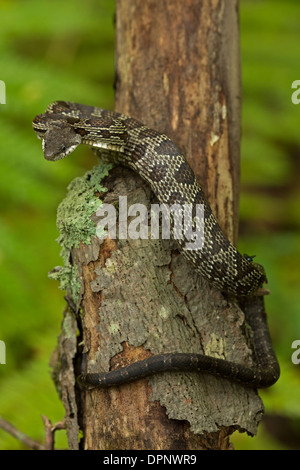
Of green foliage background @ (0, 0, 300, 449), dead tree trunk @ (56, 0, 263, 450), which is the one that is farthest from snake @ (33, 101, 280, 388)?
green foliage background @ (0, 0, 300, 449)

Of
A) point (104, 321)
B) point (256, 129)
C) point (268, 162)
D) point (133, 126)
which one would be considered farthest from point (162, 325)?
point (256, 129)

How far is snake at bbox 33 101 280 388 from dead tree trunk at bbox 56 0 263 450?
11 centimetres

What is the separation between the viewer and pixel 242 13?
785cm

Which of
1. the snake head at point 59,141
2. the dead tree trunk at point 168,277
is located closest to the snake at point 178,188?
the snake head at point 59,141

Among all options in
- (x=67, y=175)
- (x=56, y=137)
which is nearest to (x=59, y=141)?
(x=56, y=137)

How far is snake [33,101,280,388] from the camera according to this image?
12.0 ft

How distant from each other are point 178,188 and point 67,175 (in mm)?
2403

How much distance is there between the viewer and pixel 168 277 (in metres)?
3.59

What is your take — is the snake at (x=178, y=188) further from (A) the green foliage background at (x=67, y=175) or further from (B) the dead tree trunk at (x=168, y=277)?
(A) the green foliage background at (x=67, y=175)

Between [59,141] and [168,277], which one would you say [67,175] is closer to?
[59,141]

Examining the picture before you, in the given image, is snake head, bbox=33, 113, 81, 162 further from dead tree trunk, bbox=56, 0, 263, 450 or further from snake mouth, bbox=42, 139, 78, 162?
dead tree trunk, bbox=56, 0, 263, 450

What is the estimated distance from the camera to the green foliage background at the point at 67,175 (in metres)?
5.30

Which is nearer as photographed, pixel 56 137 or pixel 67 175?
pixel 56 137

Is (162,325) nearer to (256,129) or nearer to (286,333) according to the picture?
(286,333)
